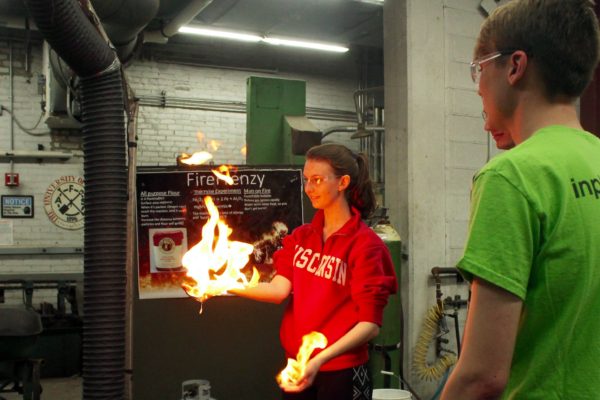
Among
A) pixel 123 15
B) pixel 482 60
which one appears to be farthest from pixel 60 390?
pixel 482 60

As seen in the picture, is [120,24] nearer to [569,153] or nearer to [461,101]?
[461,101]

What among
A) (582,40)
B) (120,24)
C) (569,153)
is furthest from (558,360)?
(120,24)

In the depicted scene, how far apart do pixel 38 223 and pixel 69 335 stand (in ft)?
6.49

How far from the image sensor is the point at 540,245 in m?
1.07

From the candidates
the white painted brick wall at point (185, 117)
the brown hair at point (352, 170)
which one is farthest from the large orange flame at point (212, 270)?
the white painted brick wall at point (185, 117)

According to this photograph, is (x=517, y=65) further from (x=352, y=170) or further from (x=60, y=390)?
(x=60, y=390)

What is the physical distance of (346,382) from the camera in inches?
94.5

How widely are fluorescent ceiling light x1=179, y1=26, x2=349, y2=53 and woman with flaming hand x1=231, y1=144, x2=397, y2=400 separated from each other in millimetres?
6292

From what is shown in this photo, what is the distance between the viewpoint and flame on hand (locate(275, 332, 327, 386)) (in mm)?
2265

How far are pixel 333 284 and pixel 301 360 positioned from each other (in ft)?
1.08

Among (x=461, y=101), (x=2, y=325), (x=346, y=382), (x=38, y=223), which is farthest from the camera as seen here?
(x=38, y=223)

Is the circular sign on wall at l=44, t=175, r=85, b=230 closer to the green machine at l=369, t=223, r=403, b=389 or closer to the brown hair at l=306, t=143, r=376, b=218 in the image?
the green machine at l=369, t=223, r=403, b=389

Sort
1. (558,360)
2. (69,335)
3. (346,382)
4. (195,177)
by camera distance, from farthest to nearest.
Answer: (69,335), (195,177), (346,382), (558,360)

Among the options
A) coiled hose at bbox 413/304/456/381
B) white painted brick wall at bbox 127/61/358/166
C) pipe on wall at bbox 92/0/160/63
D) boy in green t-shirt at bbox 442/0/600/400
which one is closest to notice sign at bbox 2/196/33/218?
white painted brick wall at bbox 127/61/358/166
